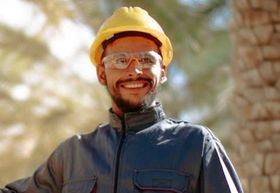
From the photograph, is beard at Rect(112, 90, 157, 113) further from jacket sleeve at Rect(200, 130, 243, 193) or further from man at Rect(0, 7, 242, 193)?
jacket sleeve at Rect(200, 130, 243, 193)

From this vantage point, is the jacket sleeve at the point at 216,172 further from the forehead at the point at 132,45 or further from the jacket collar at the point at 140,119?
the forehead at the point at 132,45

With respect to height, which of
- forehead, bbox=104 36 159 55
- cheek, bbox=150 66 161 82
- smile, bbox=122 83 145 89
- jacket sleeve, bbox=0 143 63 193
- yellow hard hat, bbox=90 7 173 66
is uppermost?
yellow hard hat, bbox=90 7 173 66

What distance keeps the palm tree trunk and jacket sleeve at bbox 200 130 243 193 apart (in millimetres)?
3080

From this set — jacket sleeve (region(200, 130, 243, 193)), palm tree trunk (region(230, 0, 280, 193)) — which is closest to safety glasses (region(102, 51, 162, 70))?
jacket sleeve (region(200, 130, 243, 193))

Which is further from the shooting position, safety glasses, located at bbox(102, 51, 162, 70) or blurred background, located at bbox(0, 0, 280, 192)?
blurred background, located at bbox(0, 0, 280, 192)

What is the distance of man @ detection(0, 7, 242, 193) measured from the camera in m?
3.45

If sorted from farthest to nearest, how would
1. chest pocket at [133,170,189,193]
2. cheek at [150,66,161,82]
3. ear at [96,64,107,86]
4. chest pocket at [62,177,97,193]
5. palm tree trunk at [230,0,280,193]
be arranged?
palm tree trunk at [230,0,280,193], ear at [96,64,107,86], cheek at [150,66,161,82], chest pocket at [62,177,97,193], chest pocket at [133,170,189,193]

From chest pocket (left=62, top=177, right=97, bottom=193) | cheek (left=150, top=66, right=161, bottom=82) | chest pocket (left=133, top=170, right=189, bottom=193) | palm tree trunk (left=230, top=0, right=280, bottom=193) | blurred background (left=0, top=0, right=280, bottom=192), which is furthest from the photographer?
blurred background (left=0, top=0, right=280, bottom=192)

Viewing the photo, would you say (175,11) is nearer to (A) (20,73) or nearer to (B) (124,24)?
(A) (20,73)

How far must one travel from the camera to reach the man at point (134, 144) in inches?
136

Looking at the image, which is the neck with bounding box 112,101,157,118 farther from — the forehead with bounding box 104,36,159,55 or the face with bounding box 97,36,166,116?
the forehead with bounding box 104,36,159,55

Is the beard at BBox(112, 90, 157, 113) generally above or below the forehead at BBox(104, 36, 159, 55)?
below

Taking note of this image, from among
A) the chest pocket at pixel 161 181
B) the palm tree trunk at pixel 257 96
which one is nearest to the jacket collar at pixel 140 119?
the chest pocket at pixel 161 181

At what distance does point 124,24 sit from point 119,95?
281 mm
